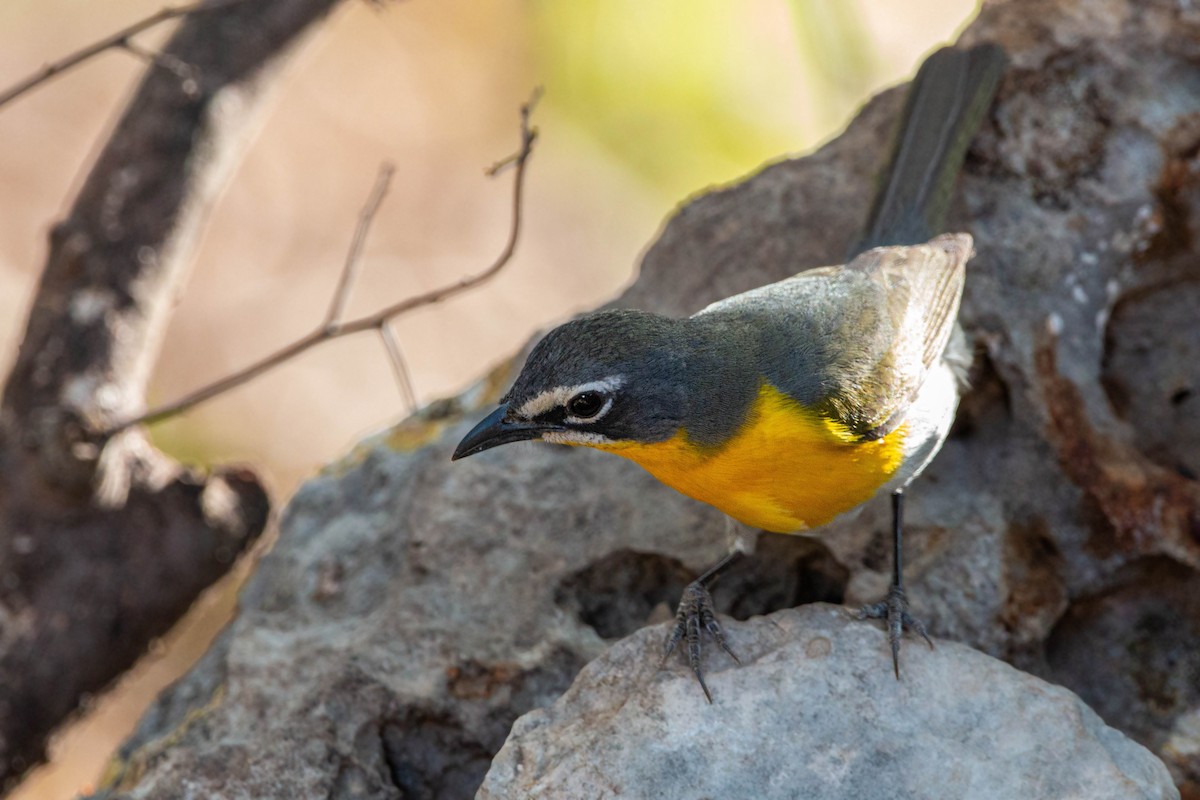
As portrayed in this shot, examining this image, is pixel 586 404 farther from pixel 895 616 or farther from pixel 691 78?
pixel 691 78

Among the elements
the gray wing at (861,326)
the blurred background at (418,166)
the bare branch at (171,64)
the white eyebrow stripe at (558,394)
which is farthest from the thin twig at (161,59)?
the blurred background at (418,166)

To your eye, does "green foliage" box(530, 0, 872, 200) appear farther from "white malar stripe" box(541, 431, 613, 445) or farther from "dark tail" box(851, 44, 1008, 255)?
"white malar stripe" box(541, 431, 613, 445)

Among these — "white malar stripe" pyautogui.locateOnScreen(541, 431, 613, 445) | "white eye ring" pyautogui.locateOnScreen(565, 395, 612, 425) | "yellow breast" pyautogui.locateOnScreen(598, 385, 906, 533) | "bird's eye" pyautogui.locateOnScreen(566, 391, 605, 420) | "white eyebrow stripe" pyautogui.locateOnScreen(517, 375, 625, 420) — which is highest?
"white eyebrow stripe" pyautogui.locateOnScreen(517, 375, 625, 420)

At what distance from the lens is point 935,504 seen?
4.16 m

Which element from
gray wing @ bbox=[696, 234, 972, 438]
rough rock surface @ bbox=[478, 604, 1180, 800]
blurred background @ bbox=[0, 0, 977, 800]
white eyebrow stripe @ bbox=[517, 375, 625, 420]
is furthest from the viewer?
blurred background @ bbox=[0, 0, 977, 800]

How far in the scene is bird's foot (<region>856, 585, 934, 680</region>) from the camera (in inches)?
129

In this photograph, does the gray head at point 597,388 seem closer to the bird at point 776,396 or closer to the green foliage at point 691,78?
the bird at point 776,396

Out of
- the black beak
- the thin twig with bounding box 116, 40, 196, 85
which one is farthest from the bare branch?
the black beak

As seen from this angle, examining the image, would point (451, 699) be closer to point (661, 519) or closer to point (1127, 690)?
point (661, 519)

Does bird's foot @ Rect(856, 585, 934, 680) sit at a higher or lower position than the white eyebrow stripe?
lower

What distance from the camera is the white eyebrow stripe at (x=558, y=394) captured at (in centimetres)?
342

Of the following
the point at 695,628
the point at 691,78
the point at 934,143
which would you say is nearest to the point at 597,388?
the point at 695,628

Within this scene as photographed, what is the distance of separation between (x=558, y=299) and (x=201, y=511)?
3.89m

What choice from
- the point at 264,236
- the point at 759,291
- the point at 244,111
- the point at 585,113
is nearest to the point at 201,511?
the point at 244,111
